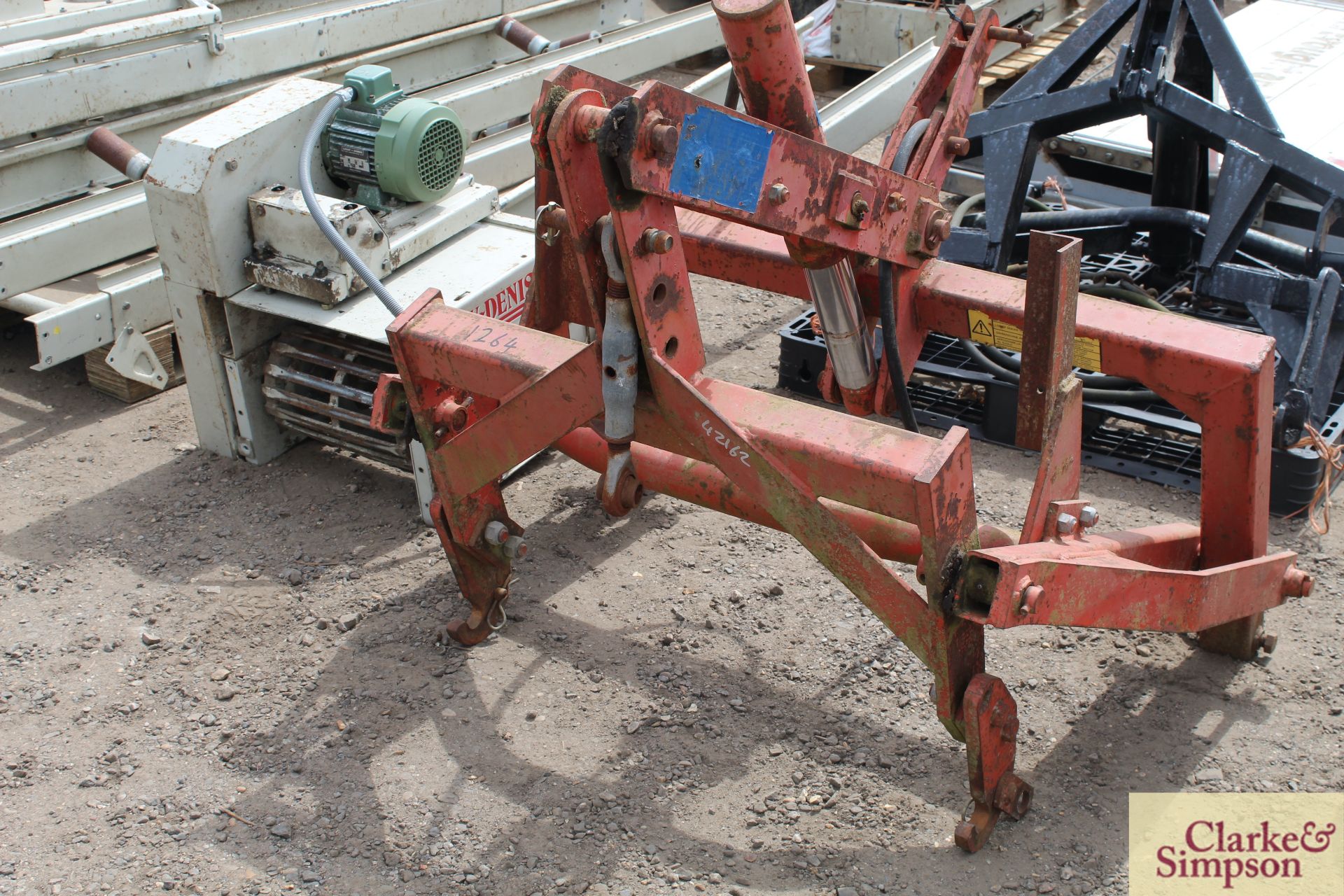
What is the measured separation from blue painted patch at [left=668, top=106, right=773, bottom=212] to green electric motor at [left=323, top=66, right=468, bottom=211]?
178cm

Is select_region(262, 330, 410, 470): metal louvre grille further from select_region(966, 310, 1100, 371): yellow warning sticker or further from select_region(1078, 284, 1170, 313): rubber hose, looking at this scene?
select_region(1078, 284, 1170, 313): rubber hose

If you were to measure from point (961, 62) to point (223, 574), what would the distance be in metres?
2.35

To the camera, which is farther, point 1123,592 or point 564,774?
point 564,774

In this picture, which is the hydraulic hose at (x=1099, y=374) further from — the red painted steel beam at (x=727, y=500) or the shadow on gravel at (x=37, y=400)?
the shadow on gravel at (x=37, y=400)

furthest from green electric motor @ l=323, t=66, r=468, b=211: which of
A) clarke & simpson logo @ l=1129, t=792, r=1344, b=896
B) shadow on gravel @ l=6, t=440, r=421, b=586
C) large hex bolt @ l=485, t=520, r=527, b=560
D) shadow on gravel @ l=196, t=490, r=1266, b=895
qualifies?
clarke & simpson logo @ l=1129, t=792, r=1344, b=896

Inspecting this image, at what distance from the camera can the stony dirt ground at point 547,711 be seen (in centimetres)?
258

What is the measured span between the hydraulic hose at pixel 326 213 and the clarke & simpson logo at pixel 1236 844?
6.99 ft

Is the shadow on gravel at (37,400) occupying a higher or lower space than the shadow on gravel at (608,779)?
higher

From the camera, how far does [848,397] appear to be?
297 cm

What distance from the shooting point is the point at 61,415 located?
438 cm

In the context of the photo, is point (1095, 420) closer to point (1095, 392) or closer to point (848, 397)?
point (1095, 392)

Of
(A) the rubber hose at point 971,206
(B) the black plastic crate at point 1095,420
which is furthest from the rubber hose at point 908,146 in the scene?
(A) the rubber hose at point 971,206

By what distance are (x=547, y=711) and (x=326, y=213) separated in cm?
154

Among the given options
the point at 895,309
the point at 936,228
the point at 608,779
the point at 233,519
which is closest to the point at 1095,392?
the point at 895,309
